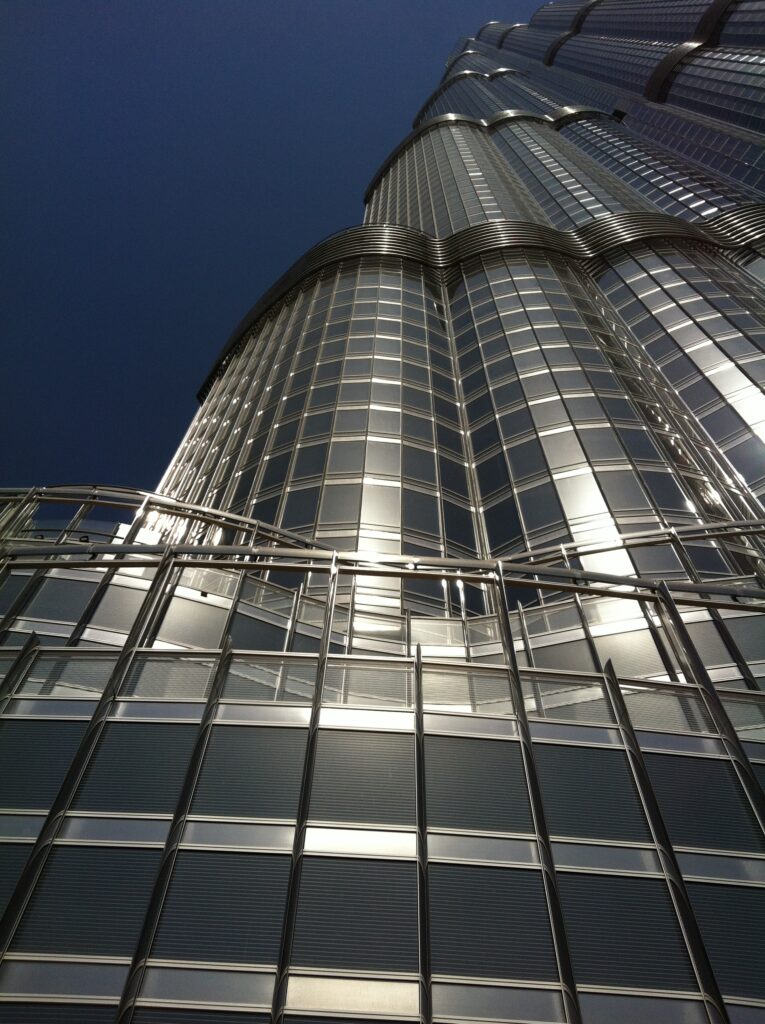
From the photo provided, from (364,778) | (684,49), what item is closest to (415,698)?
(364,778)

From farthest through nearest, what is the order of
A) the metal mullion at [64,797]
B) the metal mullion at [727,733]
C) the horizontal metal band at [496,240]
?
the horizontal metal band at [496,240], the metal mullion at [727,733], the metal mullion at [64,797]

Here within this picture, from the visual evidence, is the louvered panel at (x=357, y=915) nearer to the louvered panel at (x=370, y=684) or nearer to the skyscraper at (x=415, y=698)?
the skyscraper at (x=415, y=698)

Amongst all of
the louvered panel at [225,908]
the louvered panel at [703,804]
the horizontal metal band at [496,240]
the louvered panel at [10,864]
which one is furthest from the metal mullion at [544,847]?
the horizontal metal band at [496,240]

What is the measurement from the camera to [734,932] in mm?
9203

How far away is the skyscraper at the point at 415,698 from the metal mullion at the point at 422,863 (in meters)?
0.04

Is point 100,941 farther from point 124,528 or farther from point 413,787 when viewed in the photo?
point 124,528

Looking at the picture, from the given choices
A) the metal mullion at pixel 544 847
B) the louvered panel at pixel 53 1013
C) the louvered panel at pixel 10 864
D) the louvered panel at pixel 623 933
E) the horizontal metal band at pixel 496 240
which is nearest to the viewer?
the louvered panel at pixel 53 1013

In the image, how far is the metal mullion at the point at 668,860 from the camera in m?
8.48

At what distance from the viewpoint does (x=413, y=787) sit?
10.8 m

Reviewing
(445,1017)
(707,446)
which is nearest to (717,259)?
(707,446)

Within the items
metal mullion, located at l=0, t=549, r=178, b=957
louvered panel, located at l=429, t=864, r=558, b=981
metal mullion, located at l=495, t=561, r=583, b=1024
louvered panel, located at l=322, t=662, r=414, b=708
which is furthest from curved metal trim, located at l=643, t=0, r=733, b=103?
louvered panel, located at l=429, t=864, r=558, b=981

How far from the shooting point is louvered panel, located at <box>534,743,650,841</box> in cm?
1041

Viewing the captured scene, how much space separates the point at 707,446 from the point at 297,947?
28985mm

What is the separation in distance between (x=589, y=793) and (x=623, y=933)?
2063mm
